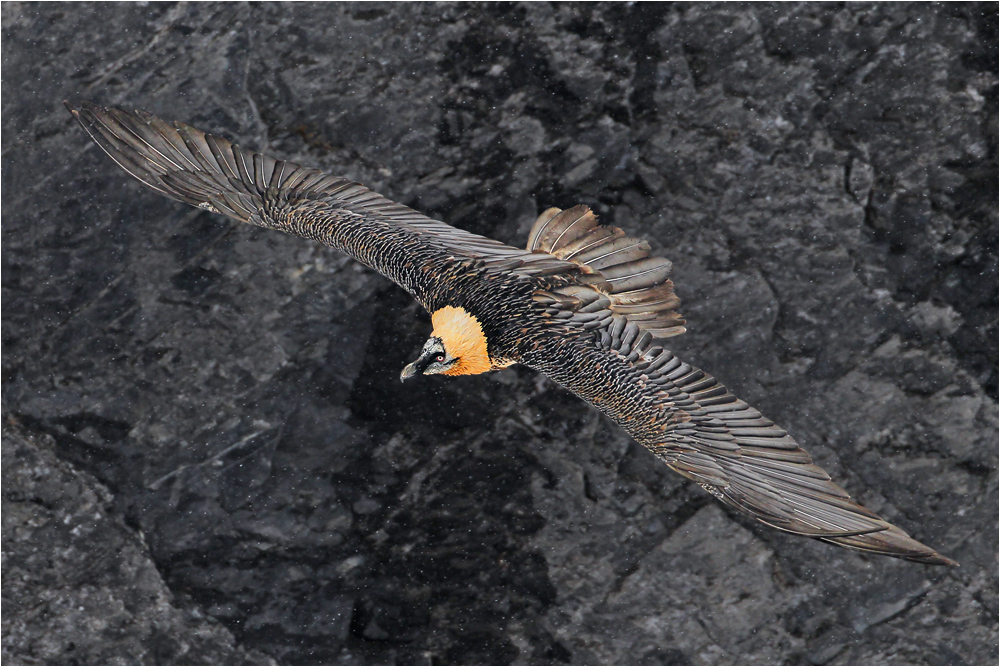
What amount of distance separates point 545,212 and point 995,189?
8.20 feet

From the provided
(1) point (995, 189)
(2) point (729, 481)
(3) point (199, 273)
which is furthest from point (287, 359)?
(1) point (995, 189)

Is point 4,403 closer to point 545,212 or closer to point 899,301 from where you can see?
point 545,212

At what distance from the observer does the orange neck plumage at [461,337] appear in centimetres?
419

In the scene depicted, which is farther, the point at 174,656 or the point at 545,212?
Answer: the point at 174,656

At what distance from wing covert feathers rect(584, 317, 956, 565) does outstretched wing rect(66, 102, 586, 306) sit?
62cm

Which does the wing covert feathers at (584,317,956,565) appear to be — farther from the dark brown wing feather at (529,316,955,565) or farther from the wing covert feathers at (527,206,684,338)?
the wing covert feathers at (527,206,684,338)

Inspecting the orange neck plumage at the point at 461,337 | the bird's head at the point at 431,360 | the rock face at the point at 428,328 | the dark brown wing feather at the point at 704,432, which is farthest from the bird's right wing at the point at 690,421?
the rock face at the point at 428,328

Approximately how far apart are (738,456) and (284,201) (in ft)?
8.10

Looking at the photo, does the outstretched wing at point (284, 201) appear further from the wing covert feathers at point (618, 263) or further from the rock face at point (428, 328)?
the rock face at point (428, 328)

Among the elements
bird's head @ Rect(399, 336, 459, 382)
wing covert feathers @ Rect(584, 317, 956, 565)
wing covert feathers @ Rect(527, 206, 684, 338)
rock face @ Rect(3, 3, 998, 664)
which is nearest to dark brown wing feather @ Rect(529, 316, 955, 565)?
wing covert feathers @ Rect(584, 317, 956, 565)

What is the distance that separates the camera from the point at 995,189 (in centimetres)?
494

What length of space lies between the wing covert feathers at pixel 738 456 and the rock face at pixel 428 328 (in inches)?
30.6

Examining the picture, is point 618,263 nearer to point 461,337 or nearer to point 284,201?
point 461,337

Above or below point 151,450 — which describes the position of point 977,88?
above
